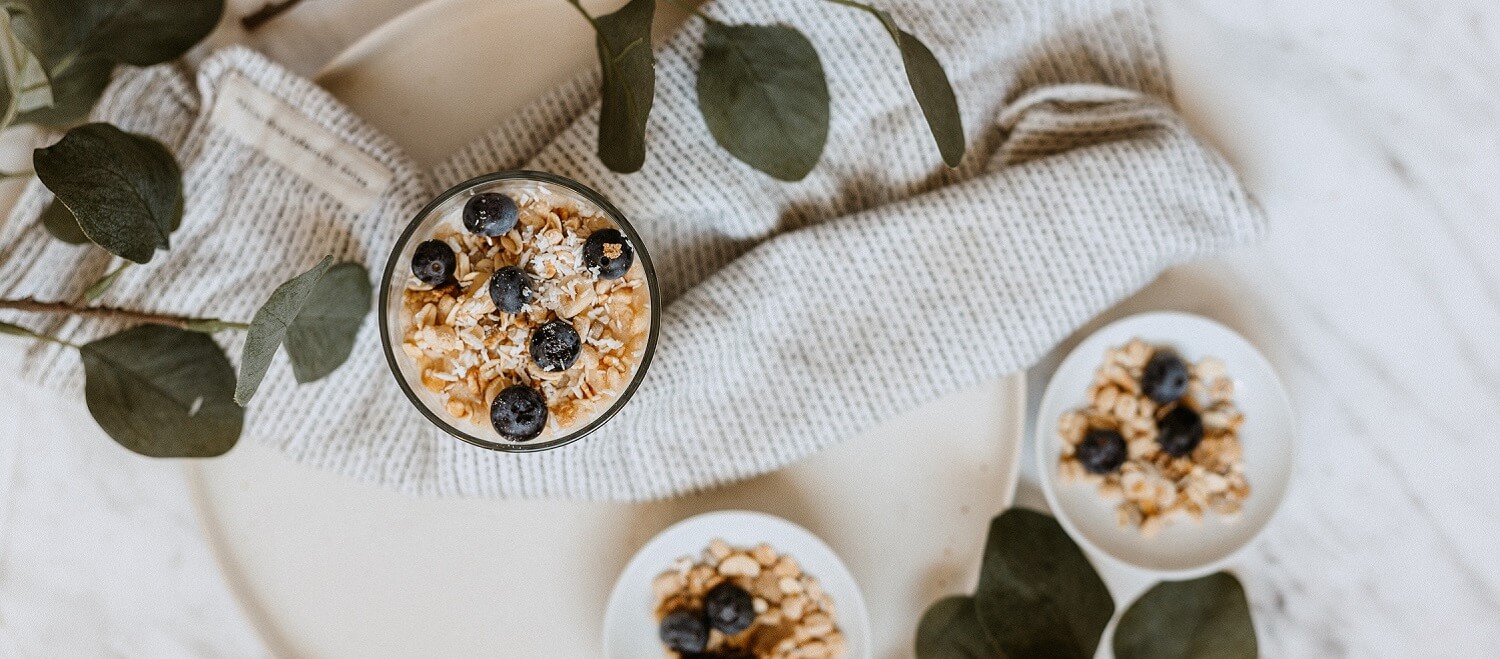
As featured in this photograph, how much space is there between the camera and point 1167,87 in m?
0.82

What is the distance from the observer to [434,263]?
0.62 m

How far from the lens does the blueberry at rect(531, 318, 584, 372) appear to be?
23.8 inches

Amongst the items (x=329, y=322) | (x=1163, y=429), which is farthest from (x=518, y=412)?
(x=1163, y=429)

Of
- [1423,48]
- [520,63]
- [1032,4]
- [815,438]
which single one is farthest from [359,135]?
[1423,48]

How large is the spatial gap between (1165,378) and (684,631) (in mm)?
410

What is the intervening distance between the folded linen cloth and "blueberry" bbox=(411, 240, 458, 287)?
117 millimetres

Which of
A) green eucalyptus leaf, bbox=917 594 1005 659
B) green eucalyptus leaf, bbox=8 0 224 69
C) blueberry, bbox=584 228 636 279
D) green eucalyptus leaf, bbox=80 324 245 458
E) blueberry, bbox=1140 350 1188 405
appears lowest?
green eucalyptus leaf, bbox=917 594 1005 659

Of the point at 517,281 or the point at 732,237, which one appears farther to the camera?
the point at 732,237

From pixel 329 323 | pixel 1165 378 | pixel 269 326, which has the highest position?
pixel 269 326

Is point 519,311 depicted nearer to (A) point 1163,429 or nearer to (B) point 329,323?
(B) point 329,323

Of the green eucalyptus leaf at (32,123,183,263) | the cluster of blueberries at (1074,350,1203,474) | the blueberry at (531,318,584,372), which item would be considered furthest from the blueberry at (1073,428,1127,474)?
the green eucalyptus leaf at (32,123,183,263)

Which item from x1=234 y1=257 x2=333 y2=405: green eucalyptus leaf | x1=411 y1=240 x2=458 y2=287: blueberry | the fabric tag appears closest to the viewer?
x1=234 y1=257 x2=333 y2=405: green eucalyptus leaf

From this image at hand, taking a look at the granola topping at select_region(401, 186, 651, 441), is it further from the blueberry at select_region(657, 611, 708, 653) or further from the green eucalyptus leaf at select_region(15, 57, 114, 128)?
the green eucalyptus leaf at select_region(15, 57, 114, 128)

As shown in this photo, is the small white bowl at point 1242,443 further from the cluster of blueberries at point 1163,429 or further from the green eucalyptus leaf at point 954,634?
the green eucalyptus leaf at point 954,634
